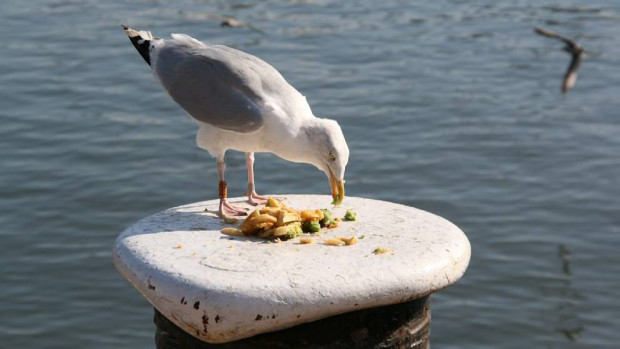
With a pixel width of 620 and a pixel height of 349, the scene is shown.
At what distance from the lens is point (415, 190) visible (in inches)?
421

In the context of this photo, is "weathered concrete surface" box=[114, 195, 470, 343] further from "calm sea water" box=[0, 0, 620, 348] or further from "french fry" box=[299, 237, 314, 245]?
"calm sea water" box=[0, 0, 620, 348]

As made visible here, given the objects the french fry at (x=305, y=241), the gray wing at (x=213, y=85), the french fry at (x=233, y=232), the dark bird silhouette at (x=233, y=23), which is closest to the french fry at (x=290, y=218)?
the french fry at (x=305, y=241)

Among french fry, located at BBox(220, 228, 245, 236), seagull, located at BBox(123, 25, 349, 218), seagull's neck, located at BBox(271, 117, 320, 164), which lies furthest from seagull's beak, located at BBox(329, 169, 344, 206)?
french fry, located at BBox(220, 228, 245, 236)

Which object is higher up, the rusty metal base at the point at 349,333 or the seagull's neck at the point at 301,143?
the seagull's neck at the point at 301,143

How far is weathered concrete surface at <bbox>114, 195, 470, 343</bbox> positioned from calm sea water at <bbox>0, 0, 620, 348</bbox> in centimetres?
299

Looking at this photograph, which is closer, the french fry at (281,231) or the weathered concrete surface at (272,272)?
the weathered concrete surface at (272,272)

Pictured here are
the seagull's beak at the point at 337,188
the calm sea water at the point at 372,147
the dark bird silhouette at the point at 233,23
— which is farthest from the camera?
the dark bird silhouette at the point at 233,23

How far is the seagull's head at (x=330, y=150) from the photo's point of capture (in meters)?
6.07

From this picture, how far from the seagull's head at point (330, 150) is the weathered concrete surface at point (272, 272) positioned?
279 mm

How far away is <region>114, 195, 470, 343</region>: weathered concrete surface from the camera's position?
16.7 feet

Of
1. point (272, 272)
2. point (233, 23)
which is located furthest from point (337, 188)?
point (233, 23)

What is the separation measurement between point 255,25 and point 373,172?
4.32m

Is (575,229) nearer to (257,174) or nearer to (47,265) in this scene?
(257,174)

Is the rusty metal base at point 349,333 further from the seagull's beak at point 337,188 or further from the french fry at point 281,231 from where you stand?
the seagull's beak at point 337,188
